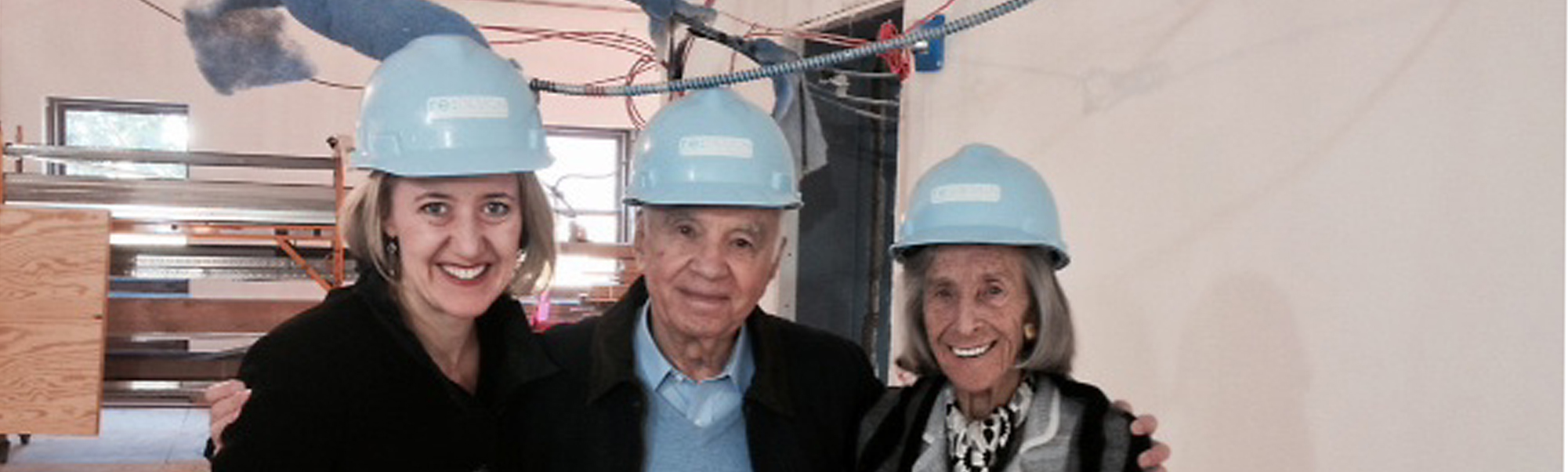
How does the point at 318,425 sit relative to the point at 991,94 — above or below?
below

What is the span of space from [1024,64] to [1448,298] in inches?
49.4

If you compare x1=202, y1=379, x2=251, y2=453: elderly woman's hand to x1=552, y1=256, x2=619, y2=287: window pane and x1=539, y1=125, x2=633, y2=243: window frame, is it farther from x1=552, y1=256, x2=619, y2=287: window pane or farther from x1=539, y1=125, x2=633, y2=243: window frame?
x1=539, y1=125, x2=633, y2=243: window frame

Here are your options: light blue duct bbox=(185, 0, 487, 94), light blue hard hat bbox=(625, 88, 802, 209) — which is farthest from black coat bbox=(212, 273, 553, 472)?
light blue duct bbox=(185, 0, 487, 94)

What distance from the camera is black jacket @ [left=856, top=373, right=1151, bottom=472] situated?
68.4 inches

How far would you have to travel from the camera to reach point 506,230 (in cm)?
166

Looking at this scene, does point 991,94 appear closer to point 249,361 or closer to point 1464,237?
point 1464,237

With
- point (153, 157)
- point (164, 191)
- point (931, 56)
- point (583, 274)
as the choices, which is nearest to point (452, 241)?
point (931, 56)

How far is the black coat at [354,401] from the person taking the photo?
1384mm

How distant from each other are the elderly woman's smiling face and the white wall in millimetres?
645

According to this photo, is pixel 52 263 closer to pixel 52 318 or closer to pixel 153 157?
pixel 52 318

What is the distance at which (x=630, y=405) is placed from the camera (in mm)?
1838

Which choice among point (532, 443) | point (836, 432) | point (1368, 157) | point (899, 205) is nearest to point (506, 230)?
point (532, 443)

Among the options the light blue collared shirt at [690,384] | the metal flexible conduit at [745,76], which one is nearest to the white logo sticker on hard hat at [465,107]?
the light blue collared shirt at [690,384]

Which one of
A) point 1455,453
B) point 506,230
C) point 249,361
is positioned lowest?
point 1455,453
